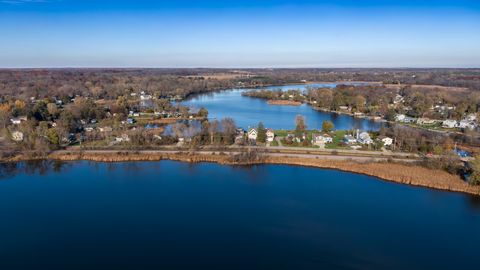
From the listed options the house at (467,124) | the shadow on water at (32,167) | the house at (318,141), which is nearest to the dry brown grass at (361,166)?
the shadow on water at (32,167)

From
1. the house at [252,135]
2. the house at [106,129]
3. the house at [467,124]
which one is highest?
the house at [106,129]

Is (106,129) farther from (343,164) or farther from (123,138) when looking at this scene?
(343,164)

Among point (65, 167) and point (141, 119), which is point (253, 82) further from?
point (65, 167)

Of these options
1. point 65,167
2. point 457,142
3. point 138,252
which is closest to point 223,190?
point 138,252

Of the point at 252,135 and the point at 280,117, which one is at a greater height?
the point at 252,135

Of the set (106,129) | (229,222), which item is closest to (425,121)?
(229,222)

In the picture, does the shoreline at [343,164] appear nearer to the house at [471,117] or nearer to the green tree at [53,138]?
the green tree at [53,138]

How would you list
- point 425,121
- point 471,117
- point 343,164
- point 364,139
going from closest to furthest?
point 343,164 < point 364,139 < point 471,117 < point 425,121
